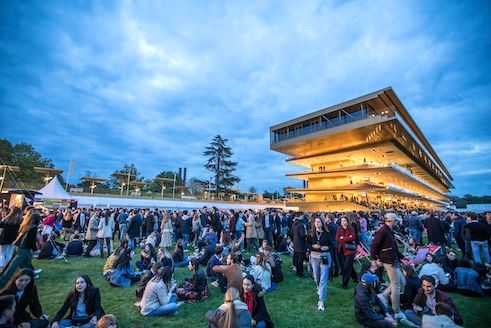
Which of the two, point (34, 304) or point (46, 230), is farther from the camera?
point (46, 230)

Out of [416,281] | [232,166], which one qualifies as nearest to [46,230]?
[416,281]

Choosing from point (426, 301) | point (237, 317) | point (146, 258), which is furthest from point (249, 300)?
point (146, 258)

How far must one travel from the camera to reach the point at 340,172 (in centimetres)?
3800

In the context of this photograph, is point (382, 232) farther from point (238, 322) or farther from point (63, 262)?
point (63, 262)

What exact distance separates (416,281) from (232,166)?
51138 mm

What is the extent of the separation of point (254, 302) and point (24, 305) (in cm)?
328

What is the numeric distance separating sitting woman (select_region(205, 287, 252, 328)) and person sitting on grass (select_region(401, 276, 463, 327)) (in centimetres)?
312

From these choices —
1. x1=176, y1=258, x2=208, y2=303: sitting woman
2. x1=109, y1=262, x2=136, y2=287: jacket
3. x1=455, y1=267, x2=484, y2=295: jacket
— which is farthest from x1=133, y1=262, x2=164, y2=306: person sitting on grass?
x1=455, y1=267, x2=484, y2=295: jacket

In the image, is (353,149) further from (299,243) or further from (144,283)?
(144,283)

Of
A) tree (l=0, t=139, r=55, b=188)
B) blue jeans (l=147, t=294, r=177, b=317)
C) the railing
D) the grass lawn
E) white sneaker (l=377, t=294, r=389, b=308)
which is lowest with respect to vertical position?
the grass lawn

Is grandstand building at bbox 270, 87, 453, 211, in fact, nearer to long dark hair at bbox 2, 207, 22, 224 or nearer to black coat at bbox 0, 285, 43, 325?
long dark hair at bbox 2, 207, 22, 224

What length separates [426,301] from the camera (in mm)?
4004

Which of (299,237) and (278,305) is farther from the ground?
(299,237)

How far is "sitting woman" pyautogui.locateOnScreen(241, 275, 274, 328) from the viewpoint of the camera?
3.64 metres
